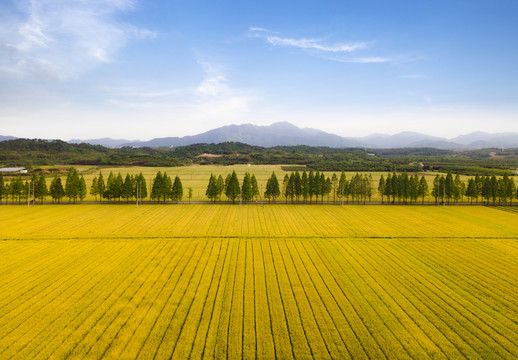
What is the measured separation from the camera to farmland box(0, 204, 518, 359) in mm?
17609

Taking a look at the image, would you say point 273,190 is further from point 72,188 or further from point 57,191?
point 57,191

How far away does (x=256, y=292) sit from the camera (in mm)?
24281

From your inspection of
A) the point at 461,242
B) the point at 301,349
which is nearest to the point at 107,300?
the point at 301,349

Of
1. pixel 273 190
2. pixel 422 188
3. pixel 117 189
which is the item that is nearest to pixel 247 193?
pixel 273 190

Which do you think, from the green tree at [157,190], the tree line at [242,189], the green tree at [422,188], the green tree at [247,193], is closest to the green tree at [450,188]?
the tree line at [242,189]

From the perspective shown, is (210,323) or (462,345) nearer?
(462,345)

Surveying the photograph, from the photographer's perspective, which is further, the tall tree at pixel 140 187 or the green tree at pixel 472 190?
the green tree at pixel 472 190

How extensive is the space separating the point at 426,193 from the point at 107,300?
79788 millimetres

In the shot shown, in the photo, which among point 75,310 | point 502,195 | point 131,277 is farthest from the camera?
point 502,195

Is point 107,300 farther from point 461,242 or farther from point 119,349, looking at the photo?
point 461,242

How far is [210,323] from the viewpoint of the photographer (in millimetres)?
19703

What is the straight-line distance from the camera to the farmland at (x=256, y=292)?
17.6 meters

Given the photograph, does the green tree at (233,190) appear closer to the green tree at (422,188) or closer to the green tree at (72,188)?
the green tree at (72,188)

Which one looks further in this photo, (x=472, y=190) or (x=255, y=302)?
(x=472, y=190)
